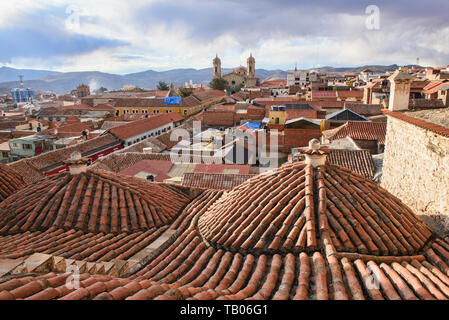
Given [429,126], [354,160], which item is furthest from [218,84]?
[429,126]

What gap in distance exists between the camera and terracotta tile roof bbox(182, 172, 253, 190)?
1255 cm

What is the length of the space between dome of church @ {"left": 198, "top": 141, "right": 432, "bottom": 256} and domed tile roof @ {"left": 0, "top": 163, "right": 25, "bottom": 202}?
592 centimetres

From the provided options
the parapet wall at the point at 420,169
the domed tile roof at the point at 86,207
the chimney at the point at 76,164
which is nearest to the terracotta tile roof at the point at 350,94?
the parapet wall at the point at 420,169

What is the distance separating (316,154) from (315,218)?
1.29 metres

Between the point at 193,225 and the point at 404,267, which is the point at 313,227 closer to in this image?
the point at 404,267

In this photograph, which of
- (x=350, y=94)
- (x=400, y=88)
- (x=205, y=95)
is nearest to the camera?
(x=400, y=88)

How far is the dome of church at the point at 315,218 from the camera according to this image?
4246 millimetres

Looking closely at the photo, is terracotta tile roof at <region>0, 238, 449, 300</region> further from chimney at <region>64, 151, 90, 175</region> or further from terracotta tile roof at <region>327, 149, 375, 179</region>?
terracotta tile roof at <region>327, 149, 375, 179</region>

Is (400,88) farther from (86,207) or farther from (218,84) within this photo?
(218,84)

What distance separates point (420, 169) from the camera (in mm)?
6992

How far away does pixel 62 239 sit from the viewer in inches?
217

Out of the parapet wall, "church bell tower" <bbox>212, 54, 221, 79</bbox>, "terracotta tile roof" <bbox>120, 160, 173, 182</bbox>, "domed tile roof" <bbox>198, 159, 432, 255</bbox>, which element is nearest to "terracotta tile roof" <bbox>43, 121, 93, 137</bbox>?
"terracotta tile roof" <bbox>120, 160, 173, 182</bbox>

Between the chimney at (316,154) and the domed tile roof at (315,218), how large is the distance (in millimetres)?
88

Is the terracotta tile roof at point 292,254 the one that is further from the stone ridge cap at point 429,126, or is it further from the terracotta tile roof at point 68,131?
the terracotta tile roof at point 68,131
